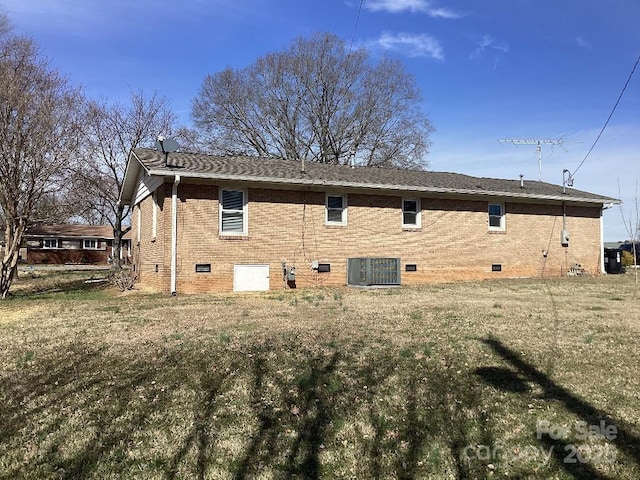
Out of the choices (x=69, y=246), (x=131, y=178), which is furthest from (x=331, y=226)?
(x=69, y=246)

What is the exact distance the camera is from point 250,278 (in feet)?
46.9

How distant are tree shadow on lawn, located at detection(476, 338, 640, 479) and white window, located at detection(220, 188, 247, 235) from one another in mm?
9303

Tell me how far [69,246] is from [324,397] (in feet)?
163

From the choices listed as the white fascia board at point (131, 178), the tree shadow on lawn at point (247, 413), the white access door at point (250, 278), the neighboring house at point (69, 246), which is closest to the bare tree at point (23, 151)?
the white fascia board at point (131, 178)

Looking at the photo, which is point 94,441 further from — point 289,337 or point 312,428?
point 289,337

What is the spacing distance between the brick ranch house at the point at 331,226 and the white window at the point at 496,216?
1.5 inches

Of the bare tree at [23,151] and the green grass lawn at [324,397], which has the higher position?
the bare tree at [23,151]

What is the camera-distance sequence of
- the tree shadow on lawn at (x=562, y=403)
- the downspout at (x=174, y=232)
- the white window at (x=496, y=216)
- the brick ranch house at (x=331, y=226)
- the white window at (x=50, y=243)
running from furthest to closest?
the white window at (x=50, y=243), the white window at (x=496, y=216), the brick ranch house at (x=331, y=226), the downspout at (x=174, y=232), the tree shadow on lawn at (x=562, y=403)

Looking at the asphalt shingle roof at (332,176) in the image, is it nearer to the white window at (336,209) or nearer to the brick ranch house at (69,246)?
the white window at (336,209)

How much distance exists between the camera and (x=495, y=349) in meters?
6.03

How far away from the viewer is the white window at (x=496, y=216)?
717 inches

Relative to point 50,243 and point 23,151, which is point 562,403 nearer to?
point 23,151

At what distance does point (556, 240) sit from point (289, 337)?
52.3 feet

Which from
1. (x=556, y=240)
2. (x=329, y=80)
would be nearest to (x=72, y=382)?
(x=556, y=240)
